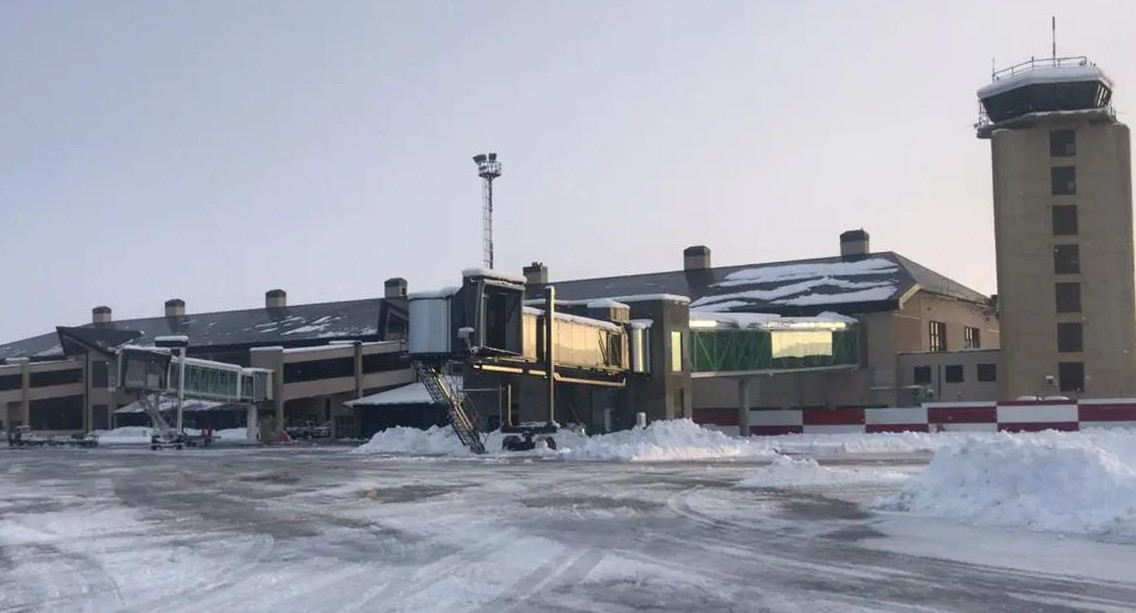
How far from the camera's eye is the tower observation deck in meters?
58.0

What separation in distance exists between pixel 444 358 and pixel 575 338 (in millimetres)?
6472

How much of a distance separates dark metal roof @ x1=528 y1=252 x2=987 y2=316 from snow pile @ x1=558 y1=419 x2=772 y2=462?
2599 centimetres

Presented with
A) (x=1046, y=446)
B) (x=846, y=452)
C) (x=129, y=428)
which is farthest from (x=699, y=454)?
(x=129, y=428)

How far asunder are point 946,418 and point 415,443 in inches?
885

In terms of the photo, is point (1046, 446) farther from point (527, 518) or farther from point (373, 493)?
point (373, 493)

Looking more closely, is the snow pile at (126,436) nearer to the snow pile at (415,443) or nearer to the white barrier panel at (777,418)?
the snow pile at (415,443)

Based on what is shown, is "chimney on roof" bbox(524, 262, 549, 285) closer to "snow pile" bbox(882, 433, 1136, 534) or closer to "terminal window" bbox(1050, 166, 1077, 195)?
"terminal window" bbox(1050, 166, 1077, 195)

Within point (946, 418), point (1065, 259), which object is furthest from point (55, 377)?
point (1065, 259)

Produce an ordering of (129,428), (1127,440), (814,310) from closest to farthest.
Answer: (1127,440) → (814,310) → (129,428)

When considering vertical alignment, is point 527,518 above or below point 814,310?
below

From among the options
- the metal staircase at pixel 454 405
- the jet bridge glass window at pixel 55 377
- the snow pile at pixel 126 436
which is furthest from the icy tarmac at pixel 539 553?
the jet bridge glass window at pixel 55 377

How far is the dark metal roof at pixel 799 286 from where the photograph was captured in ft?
208

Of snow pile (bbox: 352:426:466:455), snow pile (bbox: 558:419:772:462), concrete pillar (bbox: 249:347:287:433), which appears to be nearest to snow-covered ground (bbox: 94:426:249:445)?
concrete pillar (bbox: 249:347:287:433)

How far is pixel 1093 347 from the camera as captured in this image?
57.3 metres
